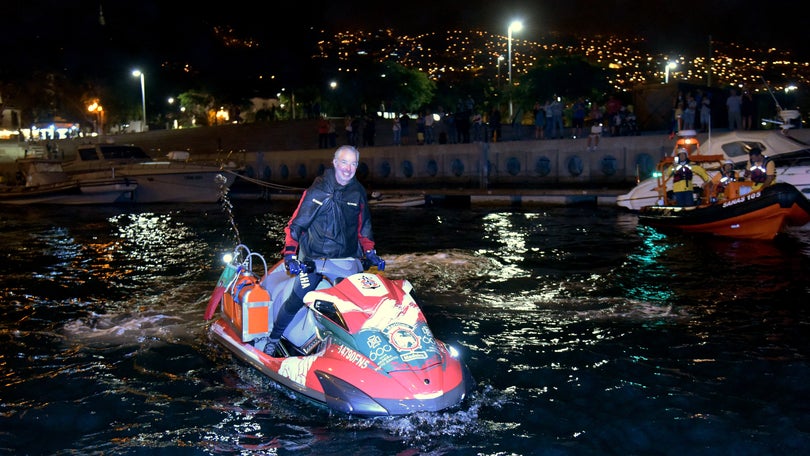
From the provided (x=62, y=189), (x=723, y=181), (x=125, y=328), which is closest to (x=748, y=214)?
(x=723, y=181)

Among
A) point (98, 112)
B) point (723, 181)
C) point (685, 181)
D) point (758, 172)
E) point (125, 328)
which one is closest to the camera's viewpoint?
point (125, 328)

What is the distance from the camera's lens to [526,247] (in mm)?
16219

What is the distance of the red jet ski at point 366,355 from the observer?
597 cm

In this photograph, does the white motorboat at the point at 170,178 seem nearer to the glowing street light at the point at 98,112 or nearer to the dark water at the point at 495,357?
the dark water at the point at 495,357

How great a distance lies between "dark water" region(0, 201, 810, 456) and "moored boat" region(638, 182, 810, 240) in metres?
0.59

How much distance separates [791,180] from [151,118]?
57.9m

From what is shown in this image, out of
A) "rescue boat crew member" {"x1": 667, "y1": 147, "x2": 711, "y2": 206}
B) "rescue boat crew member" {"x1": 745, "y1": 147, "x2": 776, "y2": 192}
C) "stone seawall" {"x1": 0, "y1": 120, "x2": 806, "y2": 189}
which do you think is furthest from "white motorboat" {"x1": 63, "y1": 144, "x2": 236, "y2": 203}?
"rescue boat crew member" {"x1": 745, "y1": 147, "x2": 776, "y2": 192}

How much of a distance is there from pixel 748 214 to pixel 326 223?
12.2m

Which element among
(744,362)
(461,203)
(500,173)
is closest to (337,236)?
(744,362)

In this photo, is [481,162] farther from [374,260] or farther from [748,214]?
[374,260]

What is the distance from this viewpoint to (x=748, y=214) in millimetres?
16031

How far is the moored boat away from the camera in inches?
612

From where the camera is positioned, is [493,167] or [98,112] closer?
[493,167]

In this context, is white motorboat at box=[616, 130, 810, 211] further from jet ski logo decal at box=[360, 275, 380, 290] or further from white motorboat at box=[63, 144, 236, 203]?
white motorboat at box=[63, 144, 236, 203]
